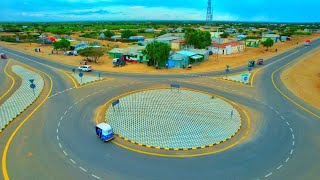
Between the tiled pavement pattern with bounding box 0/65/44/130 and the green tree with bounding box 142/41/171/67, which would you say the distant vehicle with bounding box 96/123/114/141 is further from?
the green tree with bounding box 142/41/171/67

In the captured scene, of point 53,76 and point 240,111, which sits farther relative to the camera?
point 53,76

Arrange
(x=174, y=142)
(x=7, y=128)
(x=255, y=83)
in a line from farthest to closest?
(x=255, y=83), (x=7, y=128), (x=174, y=142)

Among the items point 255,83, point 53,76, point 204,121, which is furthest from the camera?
point 53,76

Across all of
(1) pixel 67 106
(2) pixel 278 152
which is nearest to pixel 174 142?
(2) pixel 278 152

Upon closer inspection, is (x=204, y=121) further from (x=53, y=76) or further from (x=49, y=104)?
(x=53, y=76)

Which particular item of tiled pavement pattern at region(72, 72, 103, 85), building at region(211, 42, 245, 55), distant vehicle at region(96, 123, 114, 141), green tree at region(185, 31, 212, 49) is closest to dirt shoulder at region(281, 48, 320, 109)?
building at region(211, 42, 245, 55)

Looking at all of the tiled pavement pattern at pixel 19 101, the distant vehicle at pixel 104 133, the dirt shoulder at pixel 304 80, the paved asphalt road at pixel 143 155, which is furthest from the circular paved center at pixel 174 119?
the dirt shoulder at pixel 304 80
